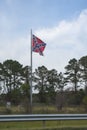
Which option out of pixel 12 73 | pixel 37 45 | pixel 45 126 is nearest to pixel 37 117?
pixel 45 126

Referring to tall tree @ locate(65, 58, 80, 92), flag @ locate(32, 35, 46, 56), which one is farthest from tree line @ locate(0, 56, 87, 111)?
flag @ locate(32, 35, 46, 56)

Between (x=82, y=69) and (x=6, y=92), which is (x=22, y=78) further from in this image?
(x=82, y=69)

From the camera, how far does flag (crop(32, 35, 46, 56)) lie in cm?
3149

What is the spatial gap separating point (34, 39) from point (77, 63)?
187ft

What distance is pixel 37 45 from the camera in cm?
3177

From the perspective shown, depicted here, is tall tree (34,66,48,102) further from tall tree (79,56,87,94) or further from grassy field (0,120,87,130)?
grassy field (0,120,87,130)

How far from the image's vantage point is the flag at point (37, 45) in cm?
3149

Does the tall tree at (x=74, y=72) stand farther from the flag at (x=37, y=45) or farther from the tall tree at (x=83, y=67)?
the flag at (x=37, y=45)

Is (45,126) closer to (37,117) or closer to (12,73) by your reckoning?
(37,117)

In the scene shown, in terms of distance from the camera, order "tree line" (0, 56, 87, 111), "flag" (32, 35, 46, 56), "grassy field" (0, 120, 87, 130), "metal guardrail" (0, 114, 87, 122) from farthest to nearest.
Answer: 1. "tree line" (0, 56, 87, 111)
2. "flag" (32, 35, 46, 56)
3. "grassy field" (0, 120, 87, 130)
4. "metal guardrail" (0, 114, 87, 122)

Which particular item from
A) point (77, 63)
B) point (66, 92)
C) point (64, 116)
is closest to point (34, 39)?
point (64, 116)

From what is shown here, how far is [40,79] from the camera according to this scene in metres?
89.5

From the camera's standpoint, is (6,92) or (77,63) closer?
(6,92)

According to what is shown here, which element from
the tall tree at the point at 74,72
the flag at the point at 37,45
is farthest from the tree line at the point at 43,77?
the flag at the point at 37,45
